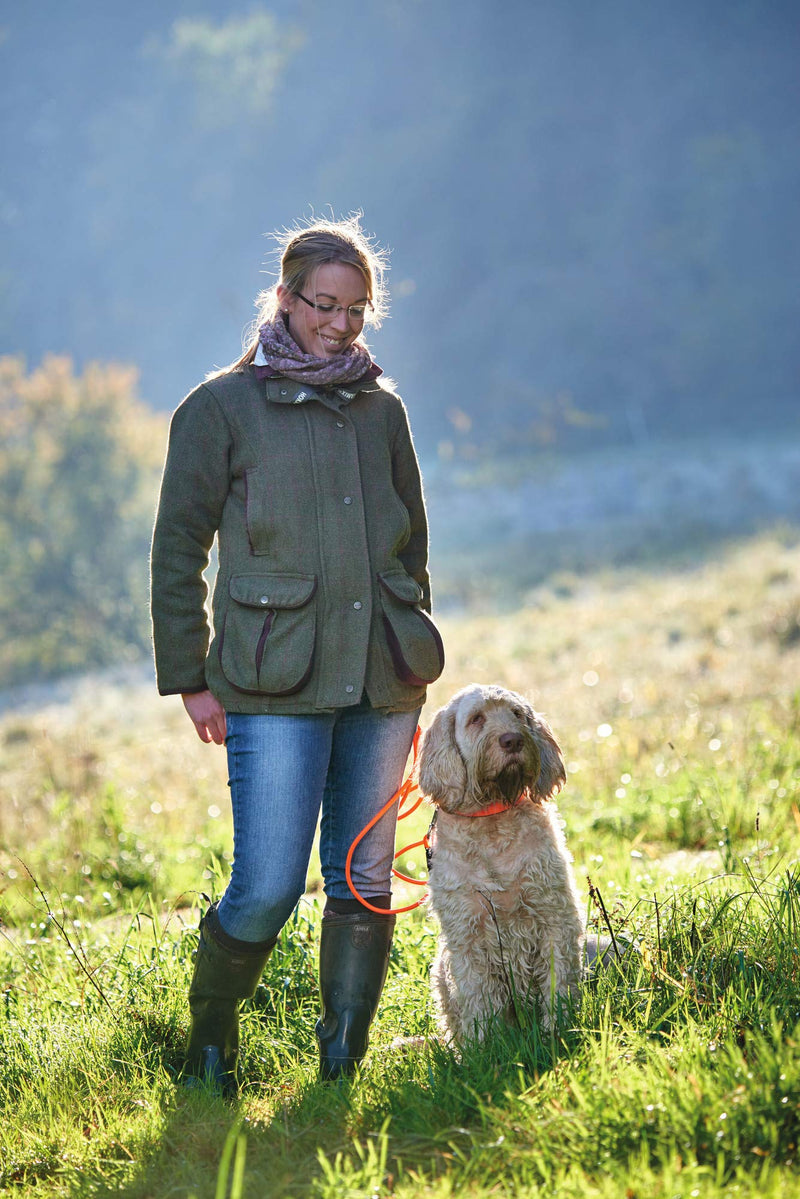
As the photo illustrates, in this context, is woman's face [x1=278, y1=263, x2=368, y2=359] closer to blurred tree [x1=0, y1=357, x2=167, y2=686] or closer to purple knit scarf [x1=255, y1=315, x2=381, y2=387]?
purple knit scarf [x1=255, y1=315, x2=381, y2=387]

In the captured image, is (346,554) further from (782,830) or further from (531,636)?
(531,636)

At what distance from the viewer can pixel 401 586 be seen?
3.21 m

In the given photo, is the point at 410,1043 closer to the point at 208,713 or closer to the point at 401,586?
the point at 208,713

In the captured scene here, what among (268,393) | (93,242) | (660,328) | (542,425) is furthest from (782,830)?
(93,242)

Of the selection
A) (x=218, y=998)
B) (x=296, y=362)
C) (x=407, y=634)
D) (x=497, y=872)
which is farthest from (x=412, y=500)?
(x=218, y=998)

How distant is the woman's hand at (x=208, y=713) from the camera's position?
314 cm

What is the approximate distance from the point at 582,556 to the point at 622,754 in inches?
950

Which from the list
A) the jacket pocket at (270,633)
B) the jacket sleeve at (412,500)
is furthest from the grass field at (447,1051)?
the jacket sleeve at (412,500)

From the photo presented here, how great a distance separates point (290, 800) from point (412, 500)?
1.10m

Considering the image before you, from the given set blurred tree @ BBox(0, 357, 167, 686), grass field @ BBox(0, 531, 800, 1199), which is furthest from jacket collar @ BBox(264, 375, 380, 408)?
blurred tree @ BBox(0, 357, 167, 686)

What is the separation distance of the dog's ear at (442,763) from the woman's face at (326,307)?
1.18 metres

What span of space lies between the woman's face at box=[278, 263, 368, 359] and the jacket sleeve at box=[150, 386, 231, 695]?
36 cm

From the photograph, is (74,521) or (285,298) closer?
(285,298)

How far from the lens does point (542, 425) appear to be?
5628 centimetres
